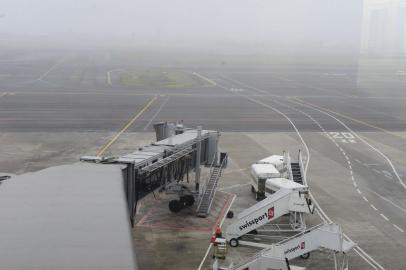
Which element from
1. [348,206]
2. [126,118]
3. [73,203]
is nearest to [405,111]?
[126,118]

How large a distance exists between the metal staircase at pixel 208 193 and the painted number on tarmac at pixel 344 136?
27.3m

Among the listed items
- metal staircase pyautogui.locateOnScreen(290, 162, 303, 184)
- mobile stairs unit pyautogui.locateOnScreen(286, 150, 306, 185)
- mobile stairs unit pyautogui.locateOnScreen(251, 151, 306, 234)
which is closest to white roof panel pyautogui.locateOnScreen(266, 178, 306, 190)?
mobile stairs unit pyautogui.locateOnScreen(251, 151, 306, 234)

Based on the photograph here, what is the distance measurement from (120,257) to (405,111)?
77979mm

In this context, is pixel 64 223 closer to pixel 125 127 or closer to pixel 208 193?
pixel 208 193

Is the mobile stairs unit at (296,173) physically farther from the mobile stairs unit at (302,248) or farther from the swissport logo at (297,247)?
the swissport logo at (297,247)

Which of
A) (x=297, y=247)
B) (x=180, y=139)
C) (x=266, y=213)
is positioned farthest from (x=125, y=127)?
(x=297, y=247)

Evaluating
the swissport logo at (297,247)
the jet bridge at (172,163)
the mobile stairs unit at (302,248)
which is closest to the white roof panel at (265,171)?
the jet bridge at (172,163)

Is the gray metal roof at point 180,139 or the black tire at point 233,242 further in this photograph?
the gray metal roof at point 180,139

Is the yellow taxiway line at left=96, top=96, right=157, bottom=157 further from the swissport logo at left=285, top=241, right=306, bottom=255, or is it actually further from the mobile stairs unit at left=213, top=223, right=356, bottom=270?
the mobile stairs unit at left=213, top=223, right=356, bottom=270

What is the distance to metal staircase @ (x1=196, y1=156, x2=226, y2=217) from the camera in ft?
107

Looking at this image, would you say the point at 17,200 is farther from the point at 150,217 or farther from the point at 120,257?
the point at 150,217

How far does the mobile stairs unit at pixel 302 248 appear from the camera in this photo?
72.7 feet

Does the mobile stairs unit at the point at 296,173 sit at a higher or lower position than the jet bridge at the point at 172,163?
lower

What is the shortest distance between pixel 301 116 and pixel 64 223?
6205 cm
